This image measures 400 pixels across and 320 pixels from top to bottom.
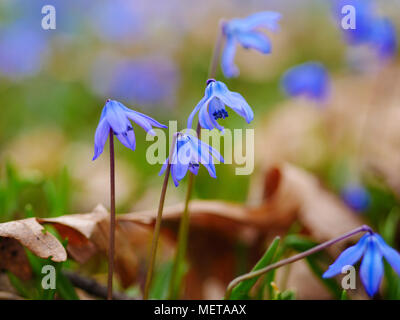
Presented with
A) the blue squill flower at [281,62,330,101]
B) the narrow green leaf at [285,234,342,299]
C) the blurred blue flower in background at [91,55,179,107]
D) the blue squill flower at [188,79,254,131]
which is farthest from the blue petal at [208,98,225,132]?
the blurred blue flower in background at [91,55,179,107]

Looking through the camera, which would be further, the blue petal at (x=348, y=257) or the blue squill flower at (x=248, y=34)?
the blue squill flower at (x=248, y=34)

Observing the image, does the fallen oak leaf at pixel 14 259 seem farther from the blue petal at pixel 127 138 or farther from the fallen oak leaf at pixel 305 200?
the fallen oak leaf at pixel 305 200

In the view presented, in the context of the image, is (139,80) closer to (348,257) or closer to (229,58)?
(229,58)

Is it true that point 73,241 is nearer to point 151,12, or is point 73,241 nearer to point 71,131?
point 71,131

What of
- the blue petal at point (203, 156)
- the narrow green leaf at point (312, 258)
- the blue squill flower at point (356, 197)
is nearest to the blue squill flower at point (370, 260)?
the blue petal at point (203, 156)
